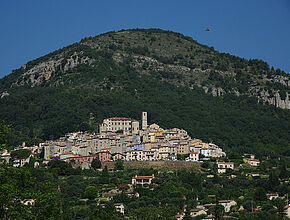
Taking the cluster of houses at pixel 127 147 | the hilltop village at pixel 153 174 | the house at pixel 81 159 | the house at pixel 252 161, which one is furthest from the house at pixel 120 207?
the house at pixel 252 161

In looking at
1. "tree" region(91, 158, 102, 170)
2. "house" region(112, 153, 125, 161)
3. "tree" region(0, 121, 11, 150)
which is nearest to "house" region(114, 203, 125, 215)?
"tree" region(91, 158, 102, 170)

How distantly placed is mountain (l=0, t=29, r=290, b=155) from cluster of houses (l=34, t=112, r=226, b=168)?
868 centimetres

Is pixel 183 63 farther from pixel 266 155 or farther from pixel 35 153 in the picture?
pixel 35 153

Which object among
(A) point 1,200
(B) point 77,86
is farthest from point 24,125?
(A) point 1,200

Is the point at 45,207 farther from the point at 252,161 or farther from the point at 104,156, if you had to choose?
the point at 252,161

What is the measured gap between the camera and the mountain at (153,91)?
115 m

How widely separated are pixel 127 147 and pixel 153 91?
41.3 meters

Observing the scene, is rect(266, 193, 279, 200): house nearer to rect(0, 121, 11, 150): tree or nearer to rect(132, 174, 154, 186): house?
rect(132, 174, 154, 186): house

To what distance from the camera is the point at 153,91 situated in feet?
446

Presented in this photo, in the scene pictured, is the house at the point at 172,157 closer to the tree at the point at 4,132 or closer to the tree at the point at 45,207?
the tree at the point at 45,207

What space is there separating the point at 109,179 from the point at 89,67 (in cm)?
→ 6351

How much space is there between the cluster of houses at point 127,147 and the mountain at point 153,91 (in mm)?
8678

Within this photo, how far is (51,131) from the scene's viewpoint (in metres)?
107

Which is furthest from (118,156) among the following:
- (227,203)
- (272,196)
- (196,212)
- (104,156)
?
(196,212)
